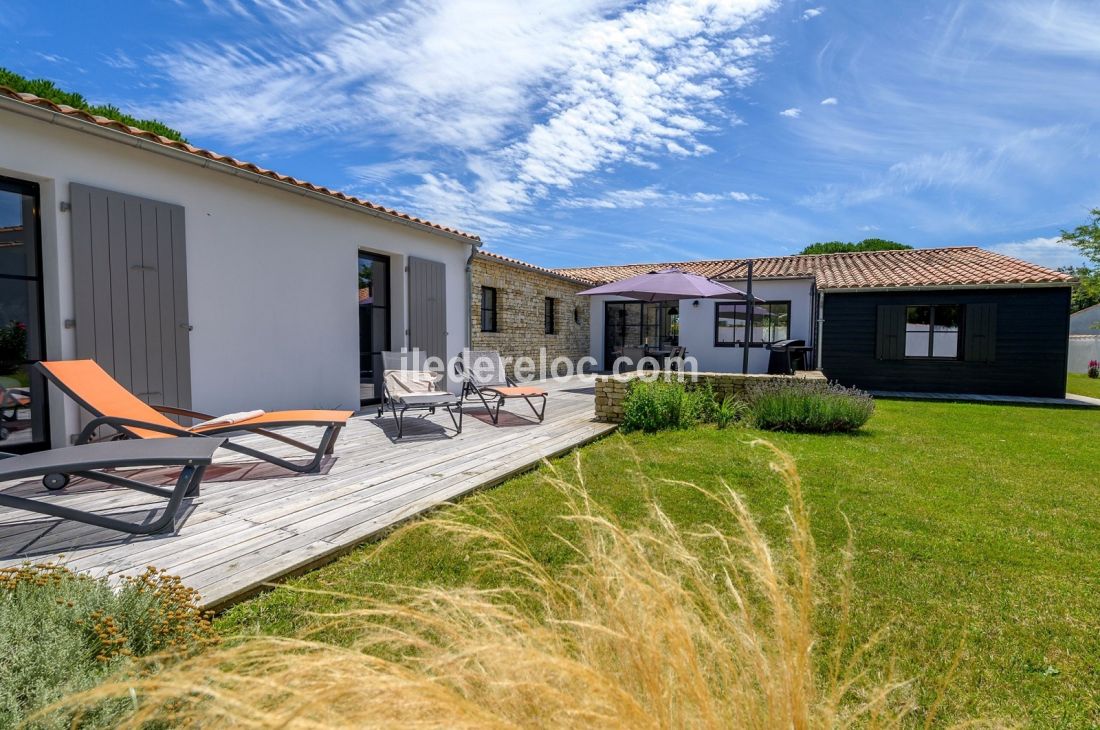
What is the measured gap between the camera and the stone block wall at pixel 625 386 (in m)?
7.27

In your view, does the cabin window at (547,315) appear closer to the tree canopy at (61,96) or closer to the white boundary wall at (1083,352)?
the tree canopy at (61,96)

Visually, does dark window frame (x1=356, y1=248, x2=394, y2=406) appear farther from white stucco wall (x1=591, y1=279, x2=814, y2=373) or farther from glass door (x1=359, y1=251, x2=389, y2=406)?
Result: white stucco wall (x1=591, y1=279, x2=814, y2=373)

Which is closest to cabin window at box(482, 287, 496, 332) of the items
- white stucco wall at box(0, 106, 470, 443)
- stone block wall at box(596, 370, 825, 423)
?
white stucco wall at box(0, 106, 470, 443)

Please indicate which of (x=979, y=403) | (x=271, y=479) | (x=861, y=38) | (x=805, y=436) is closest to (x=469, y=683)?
(x=271, y=479)

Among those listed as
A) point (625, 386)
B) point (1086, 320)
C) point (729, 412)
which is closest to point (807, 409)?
point (729, 412)

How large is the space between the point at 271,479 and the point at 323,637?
2.53 m

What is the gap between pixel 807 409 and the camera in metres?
6.92

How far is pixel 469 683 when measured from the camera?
100cm

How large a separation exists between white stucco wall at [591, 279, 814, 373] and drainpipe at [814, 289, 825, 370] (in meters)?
0.82

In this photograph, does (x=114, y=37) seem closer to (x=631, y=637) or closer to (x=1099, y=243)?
Result: (x=631, y=637)

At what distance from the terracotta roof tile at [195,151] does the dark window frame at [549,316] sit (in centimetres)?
561

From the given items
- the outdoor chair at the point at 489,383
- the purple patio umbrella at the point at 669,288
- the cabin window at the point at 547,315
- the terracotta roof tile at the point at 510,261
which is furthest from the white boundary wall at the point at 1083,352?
the outdoor chair at the point at 489,383

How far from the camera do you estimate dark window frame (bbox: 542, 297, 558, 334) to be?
1467 cm

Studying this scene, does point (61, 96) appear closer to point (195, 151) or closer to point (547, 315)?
point (195, 151)
